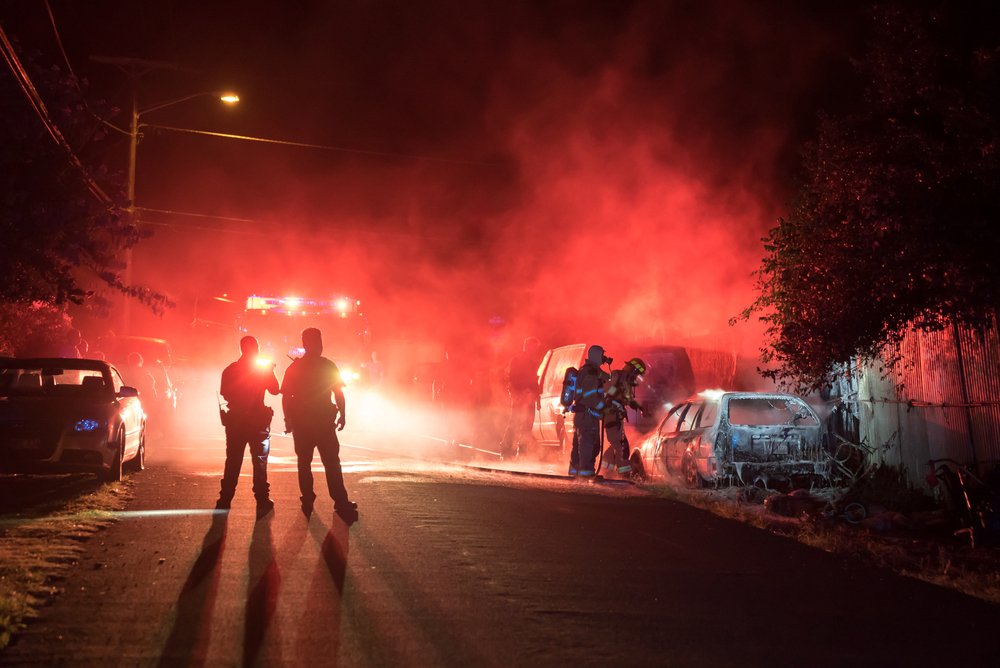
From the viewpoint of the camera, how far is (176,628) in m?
5.38

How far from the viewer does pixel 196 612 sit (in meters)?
5.71

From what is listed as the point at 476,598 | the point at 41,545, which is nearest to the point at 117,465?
the point at 41,545

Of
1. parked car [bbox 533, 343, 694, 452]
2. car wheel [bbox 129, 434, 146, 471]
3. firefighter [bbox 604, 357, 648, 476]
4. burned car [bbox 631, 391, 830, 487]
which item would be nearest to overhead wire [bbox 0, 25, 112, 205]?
car wheel [bbox 129, 434, 146, 471]

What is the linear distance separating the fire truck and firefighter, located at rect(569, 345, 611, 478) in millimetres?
12009

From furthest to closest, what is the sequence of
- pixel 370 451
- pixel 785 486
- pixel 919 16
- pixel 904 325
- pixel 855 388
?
pixel 370 451, pixel 855 388, pixel 785 486, pixel 904 325, pixel 919 16

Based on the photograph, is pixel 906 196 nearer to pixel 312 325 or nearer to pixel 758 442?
pixel 758 442

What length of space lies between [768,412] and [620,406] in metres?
2.53

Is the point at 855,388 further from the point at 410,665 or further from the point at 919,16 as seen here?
the point at 410,665

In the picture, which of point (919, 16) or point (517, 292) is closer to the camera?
point (919, 16)

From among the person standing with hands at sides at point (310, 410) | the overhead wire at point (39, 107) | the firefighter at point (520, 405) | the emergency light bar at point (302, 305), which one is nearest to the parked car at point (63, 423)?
the person standing with hands at sides at point (310, 410)

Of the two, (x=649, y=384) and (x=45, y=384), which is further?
(x=649, y=384)

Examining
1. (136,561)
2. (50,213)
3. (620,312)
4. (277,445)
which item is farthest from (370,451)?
(136,561)

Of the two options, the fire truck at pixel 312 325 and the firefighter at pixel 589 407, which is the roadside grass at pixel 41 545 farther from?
the fire truck at pixel 312 325

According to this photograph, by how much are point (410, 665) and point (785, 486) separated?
795cm
